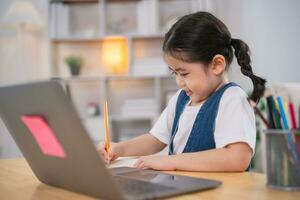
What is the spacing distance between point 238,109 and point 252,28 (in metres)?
2.75

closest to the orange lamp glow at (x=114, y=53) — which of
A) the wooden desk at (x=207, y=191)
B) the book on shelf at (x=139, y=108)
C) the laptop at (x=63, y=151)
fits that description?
the book on shelf at (x=139, y=108)

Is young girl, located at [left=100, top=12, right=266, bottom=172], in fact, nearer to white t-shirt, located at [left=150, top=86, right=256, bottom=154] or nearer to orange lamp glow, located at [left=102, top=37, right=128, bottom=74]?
white t-shirt, located at [left=150, top=86, right=256, bottom=154]

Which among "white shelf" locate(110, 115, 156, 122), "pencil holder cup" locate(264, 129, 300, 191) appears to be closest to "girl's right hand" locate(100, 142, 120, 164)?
"pencil holder cup" locate(264, 129, 300, 191)

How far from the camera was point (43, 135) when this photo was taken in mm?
746

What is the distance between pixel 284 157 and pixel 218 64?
23.6 inches

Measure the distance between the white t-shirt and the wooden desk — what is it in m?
0.16

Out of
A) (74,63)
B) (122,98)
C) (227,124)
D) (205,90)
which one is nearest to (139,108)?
(122,98)

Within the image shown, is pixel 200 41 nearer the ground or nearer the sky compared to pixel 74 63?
nearer the sky

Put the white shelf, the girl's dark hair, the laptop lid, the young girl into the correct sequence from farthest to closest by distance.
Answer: the white shelf, the girl's dark hair, the young girl, the laptop lid

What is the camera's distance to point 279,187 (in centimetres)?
76

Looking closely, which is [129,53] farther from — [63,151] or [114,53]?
[63,151]

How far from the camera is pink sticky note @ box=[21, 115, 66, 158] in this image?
71cm

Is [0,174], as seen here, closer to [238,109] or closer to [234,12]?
[238,109]

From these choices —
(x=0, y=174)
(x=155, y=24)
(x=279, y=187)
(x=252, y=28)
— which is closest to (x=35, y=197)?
(x=0, y=174)
